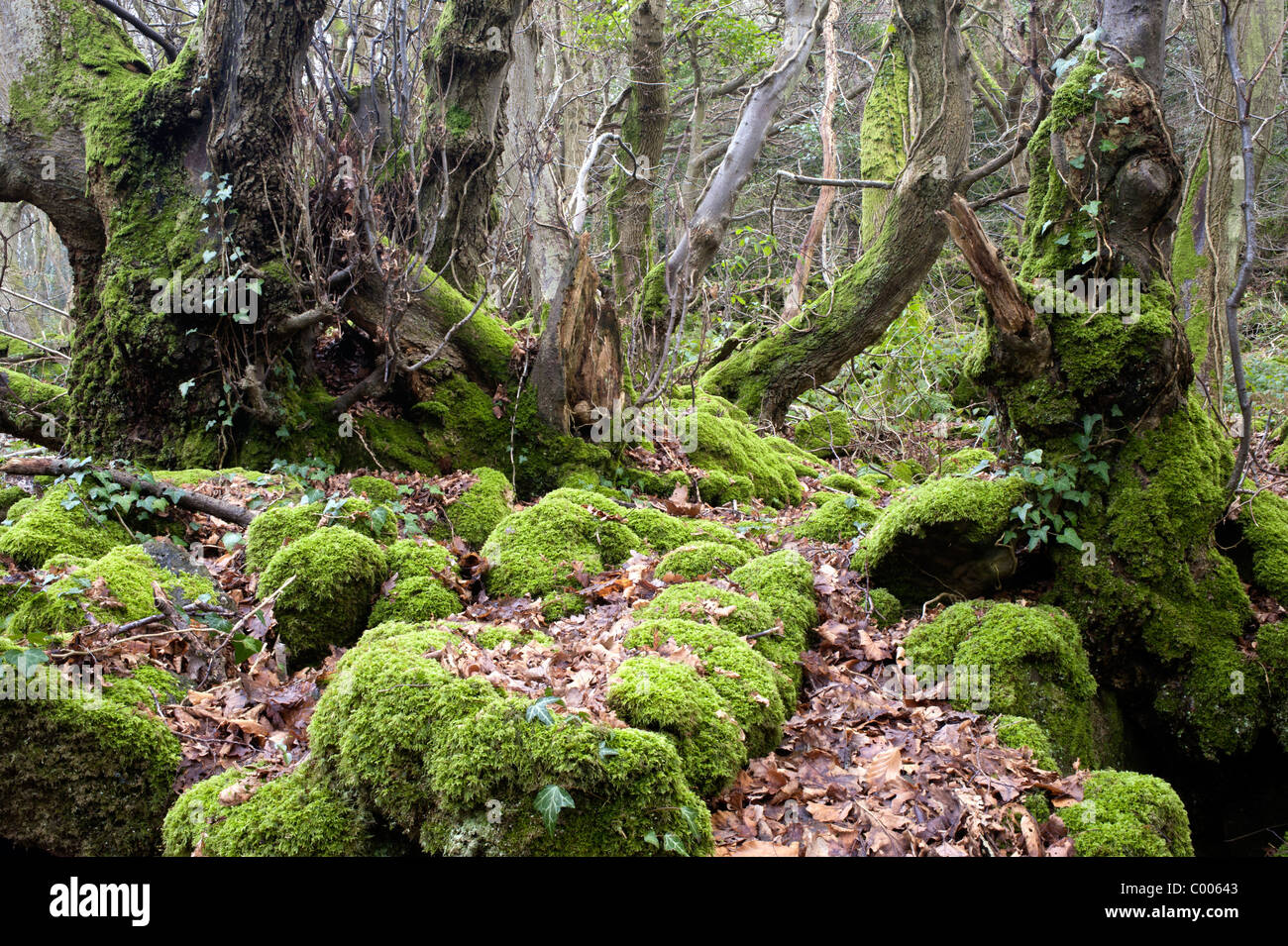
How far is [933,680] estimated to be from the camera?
13.6 feet

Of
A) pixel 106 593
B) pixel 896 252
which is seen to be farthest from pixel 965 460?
pixel 106 593

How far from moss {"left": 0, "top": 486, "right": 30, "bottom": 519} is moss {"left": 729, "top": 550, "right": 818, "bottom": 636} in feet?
15.9

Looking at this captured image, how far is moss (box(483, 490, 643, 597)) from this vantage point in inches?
188

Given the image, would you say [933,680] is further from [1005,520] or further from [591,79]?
[591,79]

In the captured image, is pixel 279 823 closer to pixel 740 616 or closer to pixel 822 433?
pixel 740 616

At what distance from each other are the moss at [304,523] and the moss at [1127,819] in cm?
396

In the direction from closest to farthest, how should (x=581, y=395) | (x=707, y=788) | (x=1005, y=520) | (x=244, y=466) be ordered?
(x=707, y=788)
(x=1005, y=520)
(x=244, y=466)
(x=581, y=395)

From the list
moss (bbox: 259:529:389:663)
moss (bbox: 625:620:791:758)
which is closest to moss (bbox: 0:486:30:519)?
moss (bbox: 259:529:389:663)

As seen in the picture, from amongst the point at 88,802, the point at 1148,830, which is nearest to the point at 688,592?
the point at 1148,830

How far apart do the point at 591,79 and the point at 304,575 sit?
646 inches

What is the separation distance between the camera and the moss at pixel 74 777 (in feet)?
9.97

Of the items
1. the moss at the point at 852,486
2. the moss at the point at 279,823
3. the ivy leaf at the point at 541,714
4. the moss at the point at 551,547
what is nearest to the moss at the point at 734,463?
the moss at the point at 852,486

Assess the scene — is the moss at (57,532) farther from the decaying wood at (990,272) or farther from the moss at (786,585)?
the decaying wood at (990,272)

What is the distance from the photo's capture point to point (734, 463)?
7.85 metres
